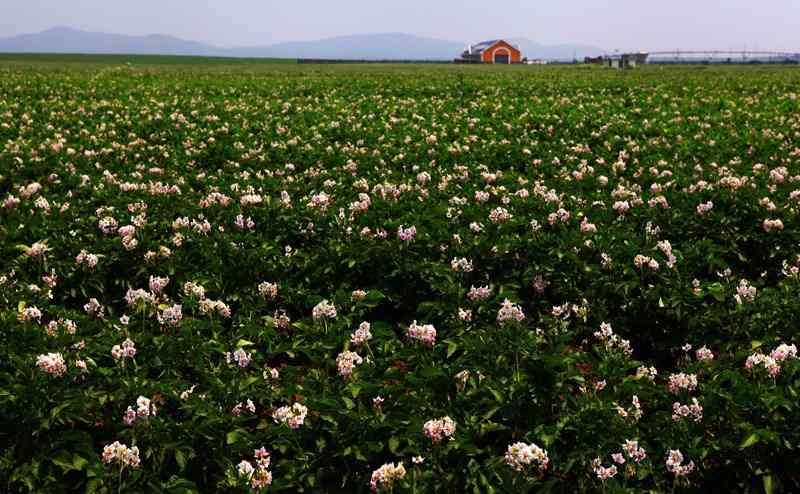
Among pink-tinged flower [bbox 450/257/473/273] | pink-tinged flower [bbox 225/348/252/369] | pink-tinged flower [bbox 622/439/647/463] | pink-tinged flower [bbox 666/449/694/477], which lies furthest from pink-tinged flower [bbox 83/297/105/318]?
pink-tinged flower [bbox 666/449/694/477]

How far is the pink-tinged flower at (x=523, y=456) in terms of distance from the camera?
3.46m

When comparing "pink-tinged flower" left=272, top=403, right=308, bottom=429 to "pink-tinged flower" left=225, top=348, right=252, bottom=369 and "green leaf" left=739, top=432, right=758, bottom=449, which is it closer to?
"pink-tinged flower" left=225, top=348, right=252, bottom=369

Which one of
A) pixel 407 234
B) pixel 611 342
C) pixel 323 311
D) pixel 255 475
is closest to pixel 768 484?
pixel 611 342

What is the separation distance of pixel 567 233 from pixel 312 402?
3970 millimetres

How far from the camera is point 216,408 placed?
4.05 m

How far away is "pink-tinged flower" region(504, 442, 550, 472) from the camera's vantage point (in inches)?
136

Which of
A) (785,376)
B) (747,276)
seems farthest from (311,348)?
(747,276)

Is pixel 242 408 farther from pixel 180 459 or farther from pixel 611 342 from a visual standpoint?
pixel 611 342

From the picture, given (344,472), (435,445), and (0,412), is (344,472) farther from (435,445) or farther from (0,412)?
(0,412)

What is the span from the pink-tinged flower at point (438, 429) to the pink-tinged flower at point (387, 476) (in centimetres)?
35

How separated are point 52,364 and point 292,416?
1.54m

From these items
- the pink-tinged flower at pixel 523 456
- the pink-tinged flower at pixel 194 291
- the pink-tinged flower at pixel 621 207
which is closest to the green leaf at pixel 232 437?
the pink-tinged flower at pixel 523 456

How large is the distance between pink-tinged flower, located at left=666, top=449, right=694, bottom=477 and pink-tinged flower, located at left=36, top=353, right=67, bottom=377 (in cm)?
374

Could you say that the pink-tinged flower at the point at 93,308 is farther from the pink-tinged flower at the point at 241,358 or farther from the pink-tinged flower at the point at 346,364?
the pink-tinged flower at the point at 346,364
